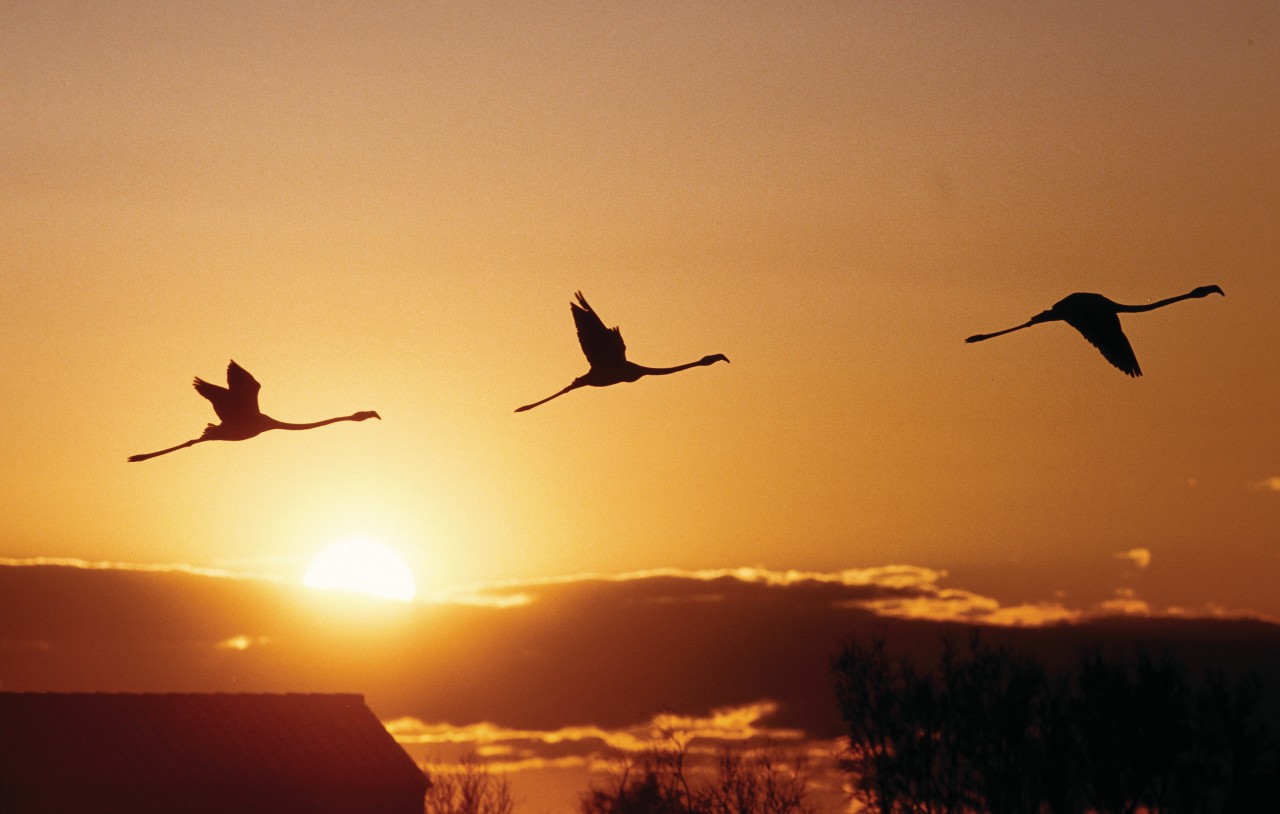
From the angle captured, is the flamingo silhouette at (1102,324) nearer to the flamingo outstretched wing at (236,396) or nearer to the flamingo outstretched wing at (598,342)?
the flamingo outstretched wing at (598,342)

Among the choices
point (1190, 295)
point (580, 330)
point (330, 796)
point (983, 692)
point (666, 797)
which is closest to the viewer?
point (580, 330)

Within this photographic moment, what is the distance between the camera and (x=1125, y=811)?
202ft

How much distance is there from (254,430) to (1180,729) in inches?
1788

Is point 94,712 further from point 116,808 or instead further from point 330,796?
point 330,796

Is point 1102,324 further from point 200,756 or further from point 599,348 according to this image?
point 200,756

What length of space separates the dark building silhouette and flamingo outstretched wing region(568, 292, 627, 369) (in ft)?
188

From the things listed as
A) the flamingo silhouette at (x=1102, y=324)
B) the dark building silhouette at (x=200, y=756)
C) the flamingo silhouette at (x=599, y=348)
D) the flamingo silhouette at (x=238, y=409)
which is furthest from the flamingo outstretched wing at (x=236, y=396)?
the dark building silhouette at (x=200, y=756)

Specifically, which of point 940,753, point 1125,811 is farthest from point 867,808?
point 1125,811

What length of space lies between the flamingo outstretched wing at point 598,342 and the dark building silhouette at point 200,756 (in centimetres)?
5736

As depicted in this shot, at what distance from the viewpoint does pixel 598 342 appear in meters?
24.7

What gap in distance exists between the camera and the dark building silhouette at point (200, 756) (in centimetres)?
7550

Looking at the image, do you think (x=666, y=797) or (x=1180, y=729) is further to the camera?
(x=666, y=797)

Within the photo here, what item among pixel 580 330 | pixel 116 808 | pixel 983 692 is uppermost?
pixel 580 330

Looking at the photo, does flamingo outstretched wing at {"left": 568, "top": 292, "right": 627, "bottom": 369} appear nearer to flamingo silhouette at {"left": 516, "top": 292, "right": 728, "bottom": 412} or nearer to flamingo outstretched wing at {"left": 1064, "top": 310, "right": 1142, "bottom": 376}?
flamingo silhouette at {"left": 516, "top": 292, "right": 728, "bottom": 412}
